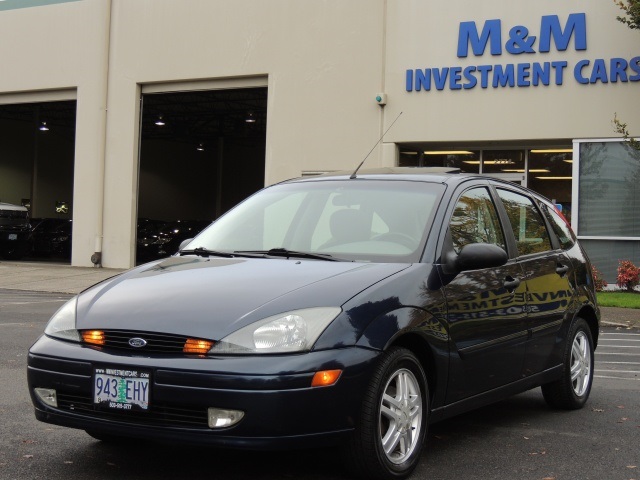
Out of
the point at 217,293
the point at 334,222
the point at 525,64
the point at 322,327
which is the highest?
the point at 525,64

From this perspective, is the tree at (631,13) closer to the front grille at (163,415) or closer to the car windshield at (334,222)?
the car windshield at (334,222)

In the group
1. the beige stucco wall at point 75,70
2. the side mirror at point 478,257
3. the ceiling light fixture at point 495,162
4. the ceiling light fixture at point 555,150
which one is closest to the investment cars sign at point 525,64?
the ceiling light fixture at point 555,150

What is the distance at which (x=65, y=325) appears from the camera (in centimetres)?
473

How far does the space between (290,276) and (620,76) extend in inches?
615

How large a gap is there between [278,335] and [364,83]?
17.6 m

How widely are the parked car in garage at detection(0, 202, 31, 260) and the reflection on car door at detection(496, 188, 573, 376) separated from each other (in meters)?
25.8

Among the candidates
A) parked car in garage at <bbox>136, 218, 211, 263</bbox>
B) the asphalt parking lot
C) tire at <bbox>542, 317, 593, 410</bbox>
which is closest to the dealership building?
parked car in garage at <bbox>136, 218, 211, 263</bbox>

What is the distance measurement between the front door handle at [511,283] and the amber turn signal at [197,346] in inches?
87.3

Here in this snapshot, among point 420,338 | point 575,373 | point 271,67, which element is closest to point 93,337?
point 420,338

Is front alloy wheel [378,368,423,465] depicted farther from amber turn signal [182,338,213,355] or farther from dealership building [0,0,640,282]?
dealership building [0,0,640,282]

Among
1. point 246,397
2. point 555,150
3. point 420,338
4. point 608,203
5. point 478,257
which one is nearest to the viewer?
point 246,397

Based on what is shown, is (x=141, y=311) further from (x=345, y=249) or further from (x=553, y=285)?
(x=553, y=285)

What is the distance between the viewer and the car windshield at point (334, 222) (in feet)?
17.5

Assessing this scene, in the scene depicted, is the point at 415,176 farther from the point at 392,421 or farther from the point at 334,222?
the point at 392,421
